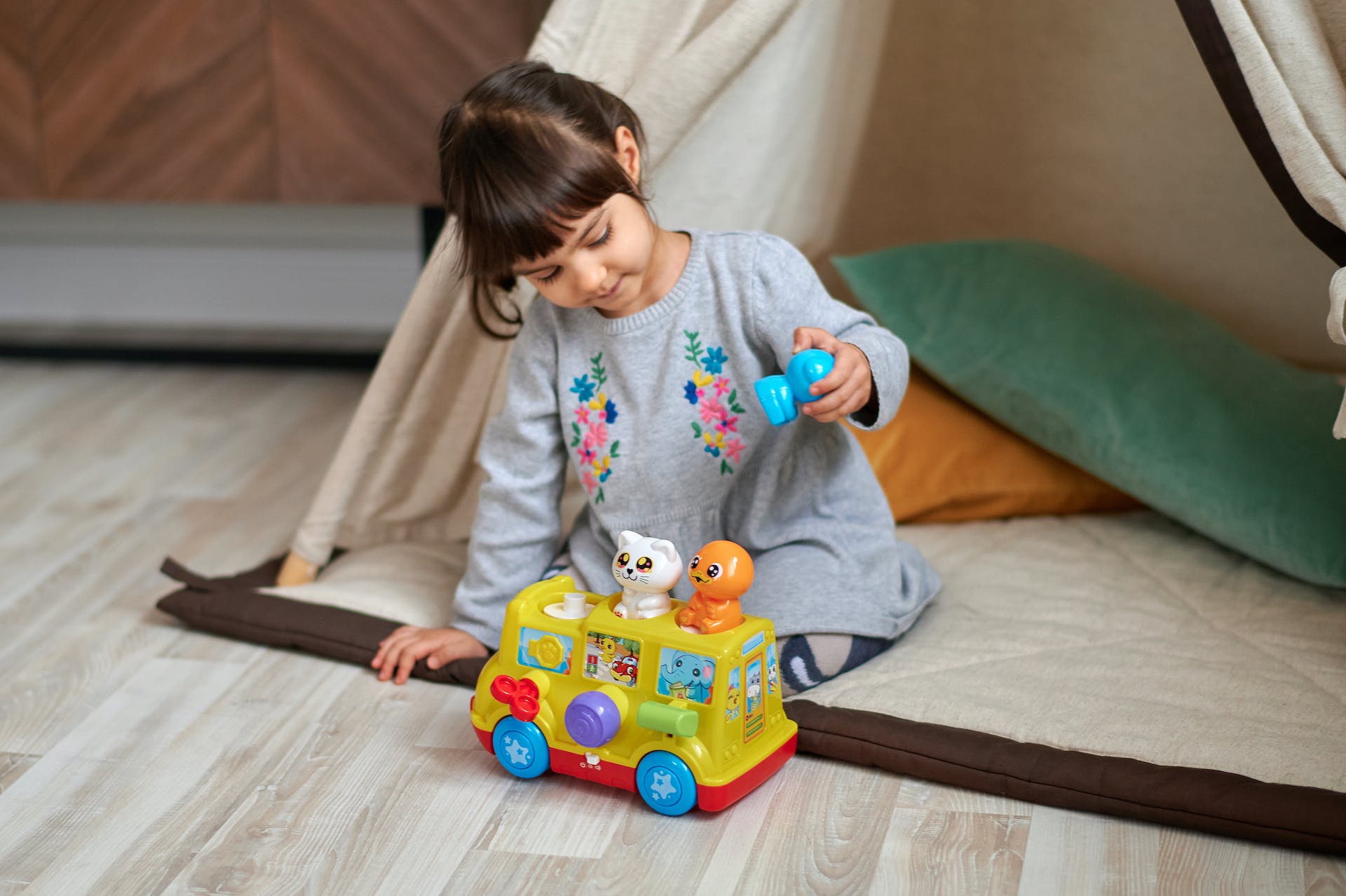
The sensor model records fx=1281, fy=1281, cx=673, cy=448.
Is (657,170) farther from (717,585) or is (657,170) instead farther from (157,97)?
(157,97)

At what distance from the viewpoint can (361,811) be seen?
102cm

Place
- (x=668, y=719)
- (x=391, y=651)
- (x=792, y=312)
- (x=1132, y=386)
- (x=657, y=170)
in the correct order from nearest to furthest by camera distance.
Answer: (x=668, y=719)
(x=792, y=312)
(x=391, y=651)
(x=657, y=170)
(x=1132, y=386)

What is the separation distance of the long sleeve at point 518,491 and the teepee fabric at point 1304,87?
2.09 ft

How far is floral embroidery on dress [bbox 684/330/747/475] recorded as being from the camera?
1.16 m

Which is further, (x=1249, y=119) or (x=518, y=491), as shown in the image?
(x=518, y=491)

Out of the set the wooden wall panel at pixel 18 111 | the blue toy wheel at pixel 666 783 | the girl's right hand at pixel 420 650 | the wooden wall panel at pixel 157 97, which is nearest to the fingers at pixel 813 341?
the blue toy wheel at pixel 666 783

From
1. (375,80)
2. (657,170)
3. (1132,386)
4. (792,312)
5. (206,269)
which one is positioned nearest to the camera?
(792,312)

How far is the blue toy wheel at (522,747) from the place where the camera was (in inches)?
40.4

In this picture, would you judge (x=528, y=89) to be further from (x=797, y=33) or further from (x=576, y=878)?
(x=576, y=878)

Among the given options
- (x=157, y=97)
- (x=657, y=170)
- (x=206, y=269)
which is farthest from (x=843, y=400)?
(x=206, y=269)

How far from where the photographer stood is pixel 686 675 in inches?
37.9

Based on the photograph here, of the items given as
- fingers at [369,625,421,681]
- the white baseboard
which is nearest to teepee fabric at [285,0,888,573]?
fingers at [369,625,421,681]

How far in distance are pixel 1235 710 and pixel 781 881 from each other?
1.46 feet

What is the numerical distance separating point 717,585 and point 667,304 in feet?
1.01
